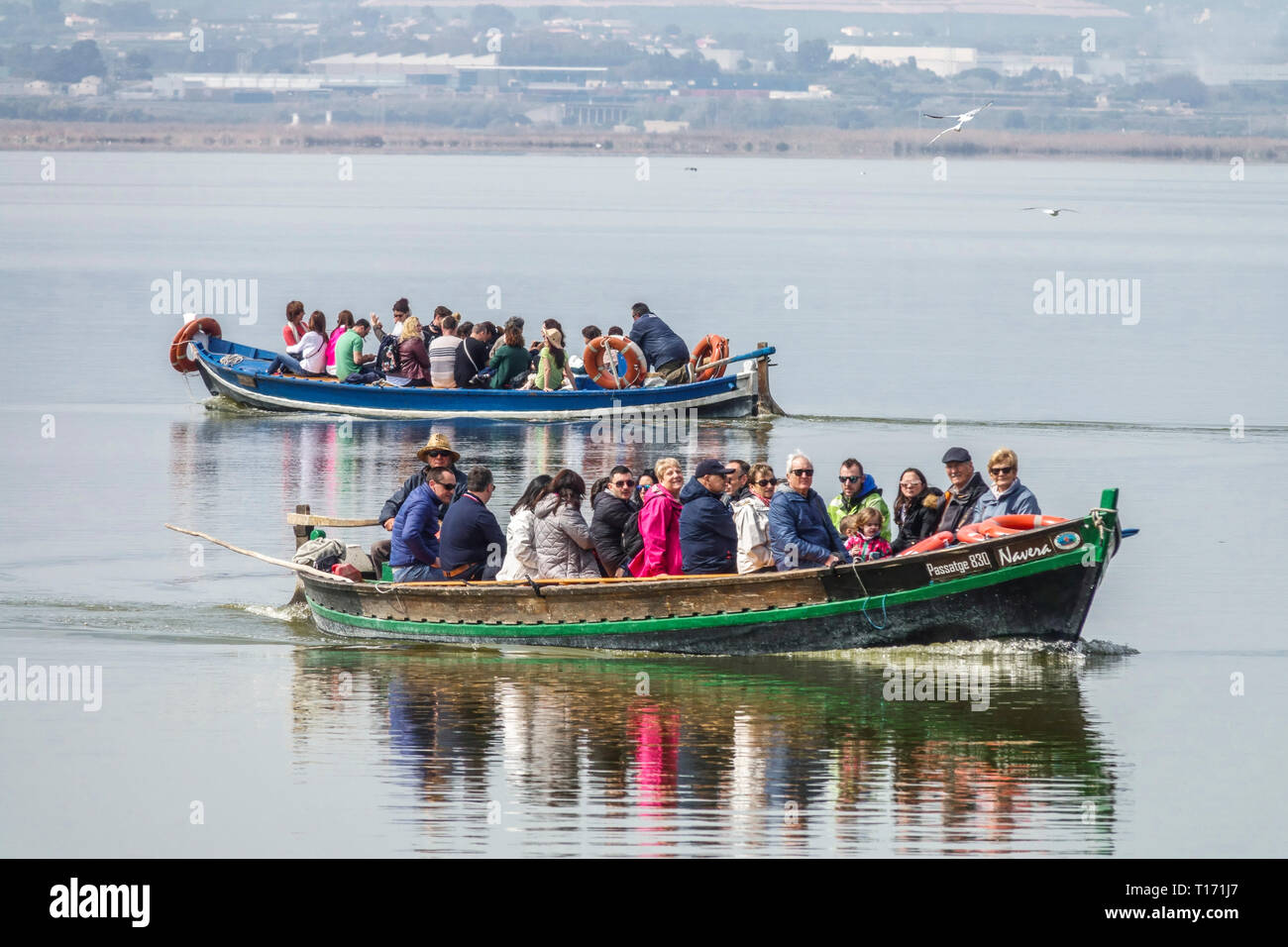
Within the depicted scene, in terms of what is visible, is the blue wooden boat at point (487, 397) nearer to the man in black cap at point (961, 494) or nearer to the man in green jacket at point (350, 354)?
the man in green jacket at point (350, 354)

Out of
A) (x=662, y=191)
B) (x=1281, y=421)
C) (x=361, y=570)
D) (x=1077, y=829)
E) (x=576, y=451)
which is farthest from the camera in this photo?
(x=662, y=191)

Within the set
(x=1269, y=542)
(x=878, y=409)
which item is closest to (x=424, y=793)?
(x=1269, y=542)

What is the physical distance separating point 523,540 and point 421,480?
142 centimetres

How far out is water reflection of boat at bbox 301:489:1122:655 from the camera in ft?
53.8

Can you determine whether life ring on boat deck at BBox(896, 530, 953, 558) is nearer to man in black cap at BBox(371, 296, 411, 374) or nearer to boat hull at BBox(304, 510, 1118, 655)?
boat hull at BBox(304, 510, 1118, 655)

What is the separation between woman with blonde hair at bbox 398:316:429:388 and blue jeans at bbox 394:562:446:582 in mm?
14297

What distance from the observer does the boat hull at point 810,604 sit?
16.4 meters

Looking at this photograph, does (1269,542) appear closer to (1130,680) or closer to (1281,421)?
(1130,680)

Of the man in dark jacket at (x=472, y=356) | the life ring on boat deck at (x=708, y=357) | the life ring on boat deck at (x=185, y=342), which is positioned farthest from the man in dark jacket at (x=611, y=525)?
the life ring on boat deck at (x=185, y=342)

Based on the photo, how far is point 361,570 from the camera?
61.7 feet

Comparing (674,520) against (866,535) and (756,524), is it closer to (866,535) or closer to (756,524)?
(756,524)

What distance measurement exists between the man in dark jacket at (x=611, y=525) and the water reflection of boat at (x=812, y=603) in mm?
399

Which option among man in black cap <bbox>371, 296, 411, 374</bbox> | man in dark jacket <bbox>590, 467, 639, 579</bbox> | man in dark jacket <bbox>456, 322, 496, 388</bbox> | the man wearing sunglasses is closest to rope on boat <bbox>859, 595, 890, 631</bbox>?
the man wearing sunglasses

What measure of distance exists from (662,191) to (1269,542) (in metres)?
151
